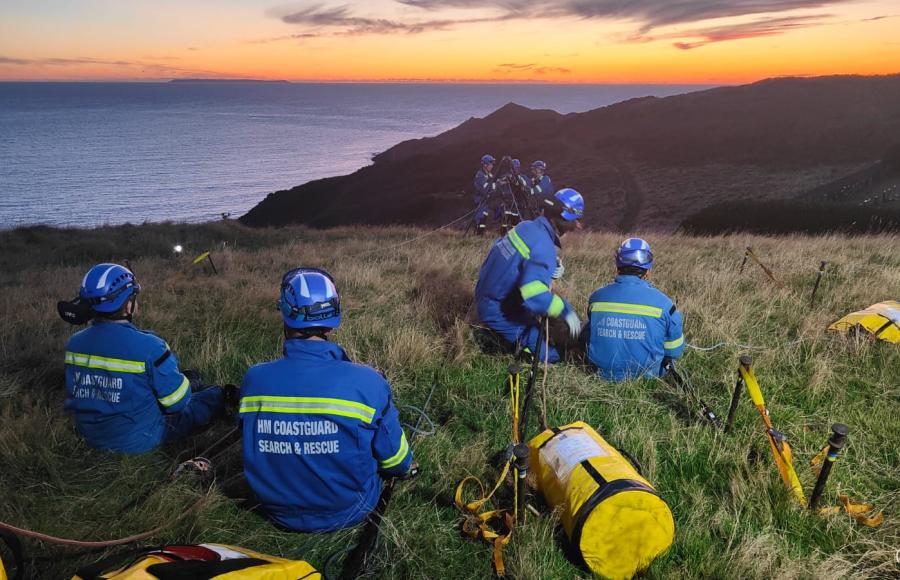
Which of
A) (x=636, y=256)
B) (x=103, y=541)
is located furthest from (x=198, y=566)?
(x=636, y=256)

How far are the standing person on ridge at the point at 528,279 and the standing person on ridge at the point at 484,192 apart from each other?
1034cm

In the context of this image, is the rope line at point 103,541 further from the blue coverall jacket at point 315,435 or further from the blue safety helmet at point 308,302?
the blue safety helmet at point 308,302

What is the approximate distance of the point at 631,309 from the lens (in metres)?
4.84

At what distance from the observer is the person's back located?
3.59m

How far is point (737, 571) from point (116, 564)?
298cm

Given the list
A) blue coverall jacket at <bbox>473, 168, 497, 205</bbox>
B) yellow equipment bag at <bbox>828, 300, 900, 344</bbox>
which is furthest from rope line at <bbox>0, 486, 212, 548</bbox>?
blue coverall jacket at <bbox>473, 168, 497, 205</bbox>

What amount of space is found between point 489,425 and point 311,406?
196 centimetres

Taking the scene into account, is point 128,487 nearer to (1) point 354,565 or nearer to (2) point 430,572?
(1) point 354,565

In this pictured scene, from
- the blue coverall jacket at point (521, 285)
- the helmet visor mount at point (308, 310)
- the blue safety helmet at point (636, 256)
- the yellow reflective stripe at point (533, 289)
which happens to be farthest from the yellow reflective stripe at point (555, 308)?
the helmet visor mount at point (308, 310)

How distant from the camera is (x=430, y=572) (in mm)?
2850

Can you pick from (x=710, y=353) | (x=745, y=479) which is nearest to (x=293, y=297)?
(x=745, y=479)

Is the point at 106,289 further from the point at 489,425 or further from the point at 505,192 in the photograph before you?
the point at 505,192

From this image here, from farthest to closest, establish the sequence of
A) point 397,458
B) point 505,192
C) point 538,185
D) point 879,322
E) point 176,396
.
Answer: point 505,192 → point 538,185 → point 879,322 → point 176,396 → point 397,458

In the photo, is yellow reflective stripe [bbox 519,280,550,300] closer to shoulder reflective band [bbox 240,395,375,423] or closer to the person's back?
shoulder reflective band [bbox 240,395,375,423]
